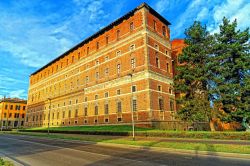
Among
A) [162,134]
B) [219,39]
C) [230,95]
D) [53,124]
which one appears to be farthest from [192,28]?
[53,124]

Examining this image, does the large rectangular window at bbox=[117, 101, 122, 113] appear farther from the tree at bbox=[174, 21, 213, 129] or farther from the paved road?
the paved road

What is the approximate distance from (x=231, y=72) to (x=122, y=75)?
2011 centimetres

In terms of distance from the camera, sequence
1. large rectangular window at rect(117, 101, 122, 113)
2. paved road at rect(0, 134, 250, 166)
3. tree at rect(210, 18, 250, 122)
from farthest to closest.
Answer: large rectangular window at rect(117, 101, 122, 113)
tree at rect(210, 18, 250, 122)
paved road at rect(0, 134, 250, 166)

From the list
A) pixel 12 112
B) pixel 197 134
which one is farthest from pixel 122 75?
pixel 12 112

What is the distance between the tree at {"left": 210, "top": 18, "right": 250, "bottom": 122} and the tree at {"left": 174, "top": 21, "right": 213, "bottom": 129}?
4.48 ft

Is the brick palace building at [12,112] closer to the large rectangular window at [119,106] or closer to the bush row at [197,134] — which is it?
the large rectangular window at [119,106]

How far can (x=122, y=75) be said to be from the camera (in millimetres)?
39844

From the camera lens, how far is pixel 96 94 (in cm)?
4616

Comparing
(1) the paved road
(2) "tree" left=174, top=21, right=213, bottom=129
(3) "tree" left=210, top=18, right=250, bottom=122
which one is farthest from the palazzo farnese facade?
(1) the paved road

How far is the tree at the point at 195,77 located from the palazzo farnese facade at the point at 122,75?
5.41 metres

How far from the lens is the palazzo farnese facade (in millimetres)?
35344

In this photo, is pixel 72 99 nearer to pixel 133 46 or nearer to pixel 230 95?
pixel 133 46

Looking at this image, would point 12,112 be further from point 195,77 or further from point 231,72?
point 231,72

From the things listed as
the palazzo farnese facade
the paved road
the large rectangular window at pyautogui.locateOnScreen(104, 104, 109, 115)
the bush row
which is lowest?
the paved road
